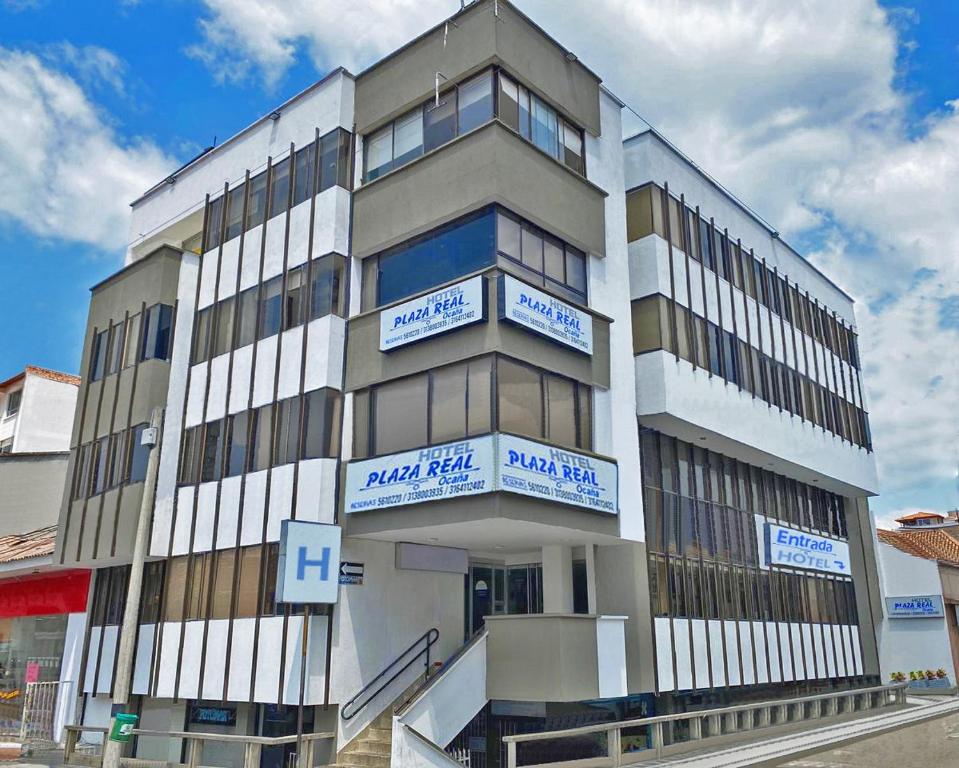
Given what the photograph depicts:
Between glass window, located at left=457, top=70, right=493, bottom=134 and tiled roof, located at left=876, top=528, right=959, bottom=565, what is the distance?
107 feet

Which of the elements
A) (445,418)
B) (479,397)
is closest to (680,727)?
(445,418)

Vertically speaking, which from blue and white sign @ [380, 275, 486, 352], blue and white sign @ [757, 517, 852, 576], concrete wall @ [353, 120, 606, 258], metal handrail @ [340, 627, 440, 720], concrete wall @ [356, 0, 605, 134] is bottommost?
metal handrail @ [340, 627, 440, 720]

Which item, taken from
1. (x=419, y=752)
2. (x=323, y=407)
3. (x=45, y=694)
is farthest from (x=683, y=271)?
(x=45, y=694)

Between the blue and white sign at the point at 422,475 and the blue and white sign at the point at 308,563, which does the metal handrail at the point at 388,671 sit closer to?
the blue and white sign at the point at 308,563

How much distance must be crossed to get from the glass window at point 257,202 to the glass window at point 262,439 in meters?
6.02

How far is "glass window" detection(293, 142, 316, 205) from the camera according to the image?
2420 centimetres

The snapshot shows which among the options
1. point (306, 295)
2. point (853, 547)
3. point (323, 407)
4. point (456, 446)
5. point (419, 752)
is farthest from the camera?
point (853, 547)

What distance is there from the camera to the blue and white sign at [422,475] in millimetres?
18188

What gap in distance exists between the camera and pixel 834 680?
3234 cm

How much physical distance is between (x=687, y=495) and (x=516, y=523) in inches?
343

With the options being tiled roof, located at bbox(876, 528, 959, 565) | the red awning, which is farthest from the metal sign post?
tiled roof, located at bbox(876, 528, 959, 565)

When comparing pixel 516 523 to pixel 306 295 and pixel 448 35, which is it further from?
pixel 448 35

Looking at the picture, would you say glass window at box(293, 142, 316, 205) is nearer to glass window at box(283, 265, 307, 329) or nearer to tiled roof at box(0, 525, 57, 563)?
glass window at box(283, 265, 307, 329)

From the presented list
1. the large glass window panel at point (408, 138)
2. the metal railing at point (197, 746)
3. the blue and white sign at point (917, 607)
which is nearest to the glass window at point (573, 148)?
the large glass window panel at point (408, 138)
